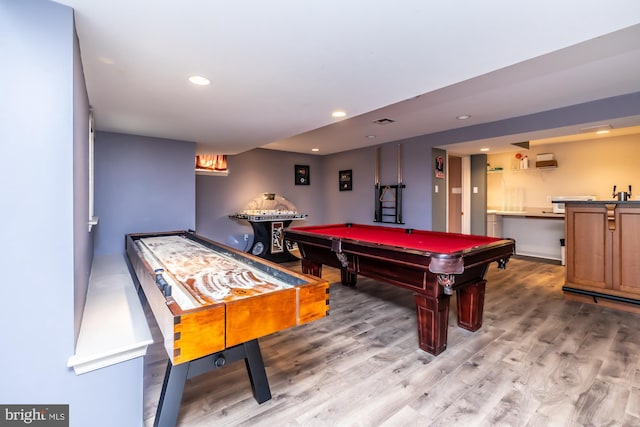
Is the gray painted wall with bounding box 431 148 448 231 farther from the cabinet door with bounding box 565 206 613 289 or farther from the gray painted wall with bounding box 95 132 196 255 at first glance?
the gray painted wall with bounding box 95 132 196 255

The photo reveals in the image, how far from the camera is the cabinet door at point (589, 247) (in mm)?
3373

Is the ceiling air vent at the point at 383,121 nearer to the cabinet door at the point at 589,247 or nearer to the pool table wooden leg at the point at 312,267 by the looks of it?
the pool table wooden leg at the point at 312,267

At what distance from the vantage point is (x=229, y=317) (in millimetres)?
1225

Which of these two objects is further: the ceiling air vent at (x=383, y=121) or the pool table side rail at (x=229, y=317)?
the ceiling air vent at (x=383, y=121)

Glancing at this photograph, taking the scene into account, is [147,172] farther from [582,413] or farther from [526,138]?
[526,138]

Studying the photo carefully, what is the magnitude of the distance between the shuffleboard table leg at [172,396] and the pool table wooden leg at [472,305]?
228 centimetres

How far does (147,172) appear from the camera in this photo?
361cm

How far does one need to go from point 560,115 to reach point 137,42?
4.31 m

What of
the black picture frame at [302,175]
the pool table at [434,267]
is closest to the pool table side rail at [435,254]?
the pool table at [434,267]

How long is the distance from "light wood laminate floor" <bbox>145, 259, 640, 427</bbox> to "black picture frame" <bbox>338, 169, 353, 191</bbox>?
3702mm

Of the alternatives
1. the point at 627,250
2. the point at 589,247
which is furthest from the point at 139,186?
the point at 627,250

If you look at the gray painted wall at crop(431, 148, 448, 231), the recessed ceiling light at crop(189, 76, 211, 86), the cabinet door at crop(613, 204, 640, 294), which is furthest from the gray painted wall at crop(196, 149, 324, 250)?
the cabinet door at crop(613, 204, 640, 294)

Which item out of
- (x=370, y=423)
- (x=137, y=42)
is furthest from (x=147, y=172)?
(x=370, y=423)

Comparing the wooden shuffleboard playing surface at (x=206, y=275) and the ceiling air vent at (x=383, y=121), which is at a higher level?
the ceiling air vent at (x=383, y=121)
